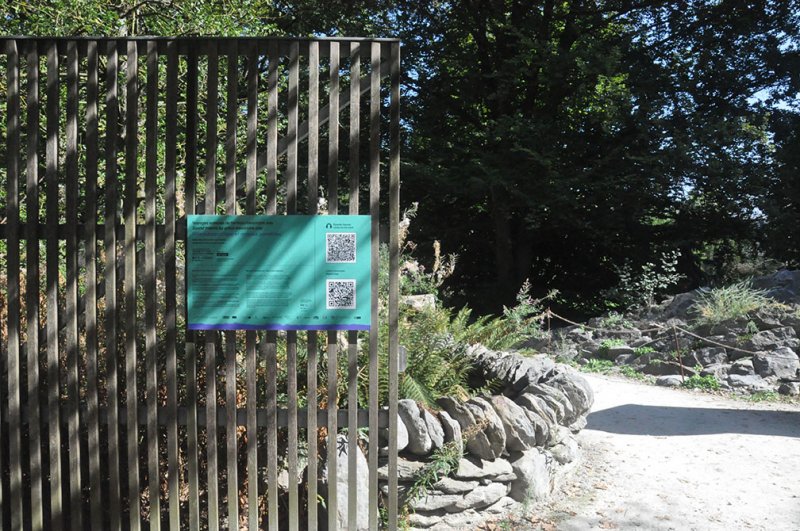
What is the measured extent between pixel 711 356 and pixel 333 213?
836 cm

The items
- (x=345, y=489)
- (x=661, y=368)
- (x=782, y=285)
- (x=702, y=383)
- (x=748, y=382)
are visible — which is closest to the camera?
(x=345, y=489)

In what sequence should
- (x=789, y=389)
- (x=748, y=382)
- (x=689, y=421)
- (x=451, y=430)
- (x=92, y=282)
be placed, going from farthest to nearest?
(x=748, y=382)
(x=789, y=389)
(x=689, y=421)
(x=451, y=430)
(x=92, y=282)

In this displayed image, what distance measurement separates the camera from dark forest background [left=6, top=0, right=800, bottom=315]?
15641 mm

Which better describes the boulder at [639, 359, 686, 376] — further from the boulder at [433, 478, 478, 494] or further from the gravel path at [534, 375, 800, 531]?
the boulder at [433, 478, 478, 494]

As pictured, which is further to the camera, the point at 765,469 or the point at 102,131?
the point at 102,131

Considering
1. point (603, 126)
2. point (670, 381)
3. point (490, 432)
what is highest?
point (603, 126)

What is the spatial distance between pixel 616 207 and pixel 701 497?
12.7 meters

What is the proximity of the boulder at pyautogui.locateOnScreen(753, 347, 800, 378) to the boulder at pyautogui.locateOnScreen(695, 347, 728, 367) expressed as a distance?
46 centimetres

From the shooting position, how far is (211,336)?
3699 millimetres

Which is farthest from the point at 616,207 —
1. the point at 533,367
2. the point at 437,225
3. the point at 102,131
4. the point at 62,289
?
the point at 62,289

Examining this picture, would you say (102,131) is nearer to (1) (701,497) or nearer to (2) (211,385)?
(2) (211,385)

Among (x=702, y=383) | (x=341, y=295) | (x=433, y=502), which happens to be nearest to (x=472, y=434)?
(x=433, y=502)

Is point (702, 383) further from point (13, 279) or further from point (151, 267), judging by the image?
point (13, 279)

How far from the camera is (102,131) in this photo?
6609 mm
